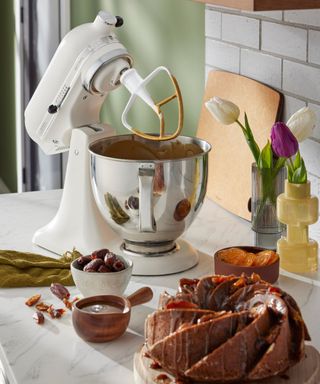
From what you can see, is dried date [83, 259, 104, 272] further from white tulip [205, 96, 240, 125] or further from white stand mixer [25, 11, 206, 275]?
white tulip [205, 96, 240, 125]

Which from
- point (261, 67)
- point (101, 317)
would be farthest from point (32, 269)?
point (261, 67)

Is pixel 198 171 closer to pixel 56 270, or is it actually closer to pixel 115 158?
pixel 115 158

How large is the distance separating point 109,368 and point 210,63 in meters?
1.20

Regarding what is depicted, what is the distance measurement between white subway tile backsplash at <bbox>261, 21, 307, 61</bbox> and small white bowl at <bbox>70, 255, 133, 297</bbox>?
68 centimetres

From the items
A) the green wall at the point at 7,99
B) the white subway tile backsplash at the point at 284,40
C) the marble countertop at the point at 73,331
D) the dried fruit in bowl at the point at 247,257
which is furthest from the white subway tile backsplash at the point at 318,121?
the green wall at the point at 7,99

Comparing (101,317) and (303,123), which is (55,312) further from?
(303,123)

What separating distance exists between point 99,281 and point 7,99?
3181 millimetres

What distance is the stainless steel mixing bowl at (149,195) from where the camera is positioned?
1901mm

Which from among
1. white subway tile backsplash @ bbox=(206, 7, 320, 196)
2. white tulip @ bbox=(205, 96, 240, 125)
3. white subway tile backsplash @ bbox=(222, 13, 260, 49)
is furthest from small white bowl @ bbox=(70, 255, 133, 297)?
white subway tile backsplash @ bbox=(222, 13, 260, 49)

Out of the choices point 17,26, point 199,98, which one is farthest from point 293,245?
point 17,26

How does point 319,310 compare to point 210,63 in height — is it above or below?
below

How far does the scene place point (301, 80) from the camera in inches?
83.3

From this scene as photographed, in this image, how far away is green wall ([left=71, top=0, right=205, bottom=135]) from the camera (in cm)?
269

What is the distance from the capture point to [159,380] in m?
1.42
